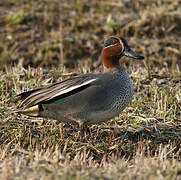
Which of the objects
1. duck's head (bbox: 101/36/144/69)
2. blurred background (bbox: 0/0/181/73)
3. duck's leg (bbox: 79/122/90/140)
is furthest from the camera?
blurred background (bbox: 0/0/181/73)

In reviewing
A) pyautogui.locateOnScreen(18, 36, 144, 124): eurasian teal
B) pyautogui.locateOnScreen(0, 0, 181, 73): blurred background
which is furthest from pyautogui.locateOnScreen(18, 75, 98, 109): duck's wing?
pyautogui.locateOnScreen(0, 0, 181, 73): blurred background

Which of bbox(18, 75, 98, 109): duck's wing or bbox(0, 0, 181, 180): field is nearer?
bbox(0, 0, 181, 180): field

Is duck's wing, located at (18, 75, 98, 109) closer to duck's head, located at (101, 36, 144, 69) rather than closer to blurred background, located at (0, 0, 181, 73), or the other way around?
duck's head, located at (101, 36, 144, 69)

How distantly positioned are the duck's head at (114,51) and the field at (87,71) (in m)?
0.47

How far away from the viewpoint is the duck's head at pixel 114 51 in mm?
4734

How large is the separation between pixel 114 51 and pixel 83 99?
785 millimetres

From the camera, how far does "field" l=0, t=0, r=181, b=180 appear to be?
3443 mm

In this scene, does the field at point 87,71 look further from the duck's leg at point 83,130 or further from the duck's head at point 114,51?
the duck's head at point 114,51

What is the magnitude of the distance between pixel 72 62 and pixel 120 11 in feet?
8.68

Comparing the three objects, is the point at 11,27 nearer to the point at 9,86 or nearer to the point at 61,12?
the point at 61,12

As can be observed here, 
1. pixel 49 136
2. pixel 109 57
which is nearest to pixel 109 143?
pixel 49 136

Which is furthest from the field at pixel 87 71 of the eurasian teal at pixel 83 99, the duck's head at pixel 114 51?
the duck's head at pixel 114 51

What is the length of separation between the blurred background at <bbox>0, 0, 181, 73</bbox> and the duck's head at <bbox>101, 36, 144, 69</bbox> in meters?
4.23

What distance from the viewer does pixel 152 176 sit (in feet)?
9.94
